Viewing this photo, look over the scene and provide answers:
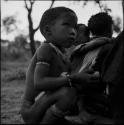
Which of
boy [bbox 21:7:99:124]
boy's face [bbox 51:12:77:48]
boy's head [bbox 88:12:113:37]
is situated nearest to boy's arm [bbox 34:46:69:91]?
boy [bbox 21:7:99:124]

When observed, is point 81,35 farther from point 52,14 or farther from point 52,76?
point 52,76

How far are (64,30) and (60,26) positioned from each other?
4 centimetres

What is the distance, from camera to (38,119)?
7.88 feet

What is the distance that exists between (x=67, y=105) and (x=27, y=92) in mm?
402

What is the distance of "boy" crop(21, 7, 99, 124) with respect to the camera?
2.31 metres

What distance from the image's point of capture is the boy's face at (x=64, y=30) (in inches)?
99.7

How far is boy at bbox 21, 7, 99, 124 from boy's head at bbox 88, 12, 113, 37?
0.98ft

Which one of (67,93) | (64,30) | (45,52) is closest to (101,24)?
(64,30)

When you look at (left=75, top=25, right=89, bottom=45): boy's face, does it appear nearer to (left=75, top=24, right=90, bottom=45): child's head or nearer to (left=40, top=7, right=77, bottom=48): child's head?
(left=75, top=24, right=90, bottom=45): child's head

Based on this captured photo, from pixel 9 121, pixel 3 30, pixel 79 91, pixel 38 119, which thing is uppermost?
pixel 79 91

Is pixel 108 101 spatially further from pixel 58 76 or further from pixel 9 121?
pixel 9 121

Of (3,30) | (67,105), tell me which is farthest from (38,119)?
(3,30)

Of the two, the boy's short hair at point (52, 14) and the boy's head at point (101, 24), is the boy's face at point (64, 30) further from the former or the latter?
the boy's head at point (101, 24)

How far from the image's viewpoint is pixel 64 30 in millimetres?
2533
